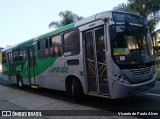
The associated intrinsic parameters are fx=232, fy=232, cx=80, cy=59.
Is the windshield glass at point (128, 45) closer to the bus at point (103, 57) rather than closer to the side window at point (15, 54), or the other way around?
the bus at point (103, 57)

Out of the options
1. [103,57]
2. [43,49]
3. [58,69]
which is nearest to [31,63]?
[43,49]

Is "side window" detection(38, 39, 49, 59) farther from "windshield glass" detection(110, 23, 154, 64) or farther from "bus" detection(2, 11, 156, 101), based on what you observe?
"windshield glass" detection(110, 23, 154, 64)

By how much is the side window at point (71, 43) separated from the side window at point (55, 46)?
50 cm

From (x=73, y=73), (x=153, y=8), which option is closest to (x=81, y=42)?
(x=73, y=73)

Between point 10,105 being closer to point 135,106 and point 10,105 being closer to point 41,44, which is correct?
point 41,44

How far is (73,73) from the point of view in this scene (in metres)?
9.03

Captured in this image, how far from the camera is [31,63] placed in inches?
514

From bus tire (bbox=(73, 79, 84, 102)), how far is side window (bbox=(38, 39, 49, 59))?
9.19ft

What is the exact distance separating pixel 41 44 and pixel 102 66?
4.96m

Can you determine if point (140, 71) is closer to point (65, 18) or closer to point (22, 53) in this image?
point (22, 53)

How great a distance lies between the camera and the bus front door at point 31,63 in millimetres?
12695

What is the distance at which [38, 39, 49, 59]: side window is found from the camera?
1114cm

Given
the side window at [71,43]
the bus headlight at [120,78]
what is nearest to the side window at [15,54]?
the side window at [71,43]

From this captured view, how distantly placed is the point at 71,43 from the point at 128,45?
258cm
